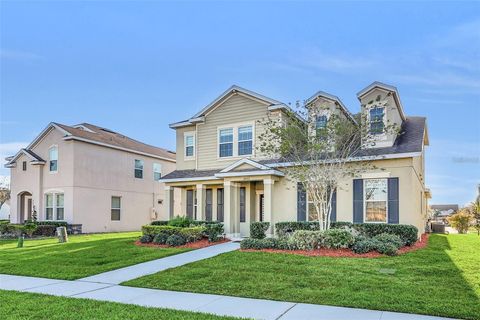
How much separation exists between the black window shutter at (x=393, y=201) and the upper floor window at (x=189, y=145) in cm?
1077

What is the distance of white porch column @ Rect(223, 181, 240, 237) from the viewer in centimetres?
1814

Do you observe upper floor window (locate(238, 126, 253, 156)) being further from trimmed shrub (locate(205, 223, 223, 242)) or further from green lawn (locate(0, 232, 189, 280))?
green lawn (locate(0, 232, 189, 280))

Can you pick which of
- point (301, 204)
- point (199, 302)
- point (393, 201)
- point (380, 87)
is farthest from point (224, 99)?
point (199, 302)

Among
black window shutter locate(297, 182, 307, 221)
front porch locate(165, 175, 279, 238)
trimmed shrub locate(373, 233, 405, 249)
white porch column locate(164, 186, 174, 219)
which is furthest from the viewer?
white porch column locate(164, 186, 174, 219)

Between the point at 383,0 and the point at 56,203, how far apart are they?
22.2m

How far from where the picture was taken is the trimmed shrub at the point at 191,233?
15.6 metres

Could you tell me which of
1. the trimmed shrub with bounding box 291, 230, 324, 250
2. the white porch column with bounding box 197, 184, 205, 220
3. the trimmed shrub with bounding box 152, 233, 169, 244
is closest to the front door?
the white porch column with bounding box 197, 184, 205, 220

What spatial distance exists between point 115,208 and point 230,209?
12011 mm

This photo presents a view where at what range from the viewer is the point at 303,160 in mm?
15727

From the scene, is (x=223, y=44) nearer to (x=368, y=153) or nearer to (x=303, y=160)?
(x=303, y=160)

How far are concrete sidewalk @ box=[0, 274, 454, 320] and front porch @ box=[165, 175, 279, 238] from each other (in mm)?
9498

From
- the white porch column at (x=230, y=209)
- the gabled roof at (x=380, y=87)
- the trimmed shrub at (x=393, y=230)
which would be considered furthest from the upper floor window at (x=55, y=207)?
the gabled roof at (x=380, y=87)

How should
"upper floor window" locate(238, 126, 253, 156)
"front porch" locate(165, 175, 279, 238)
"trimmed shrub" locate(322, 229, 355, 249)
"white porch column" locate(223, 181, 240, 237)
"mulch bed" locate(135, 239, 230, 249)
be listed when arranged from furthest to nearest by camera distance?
1. "upper floor window" locate(238, 126, 253, 156)
2. "white porch column" locate(223, 181, 240, 237)
3. "front porch" locate(165, 175, 279, 238)
4. "mulch bed" locate(135, 239, 230, 249)
5. "trimmed shrub" locate(322, 229, 355, 249)

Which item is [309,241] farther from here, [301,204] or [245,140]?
[245,140]
